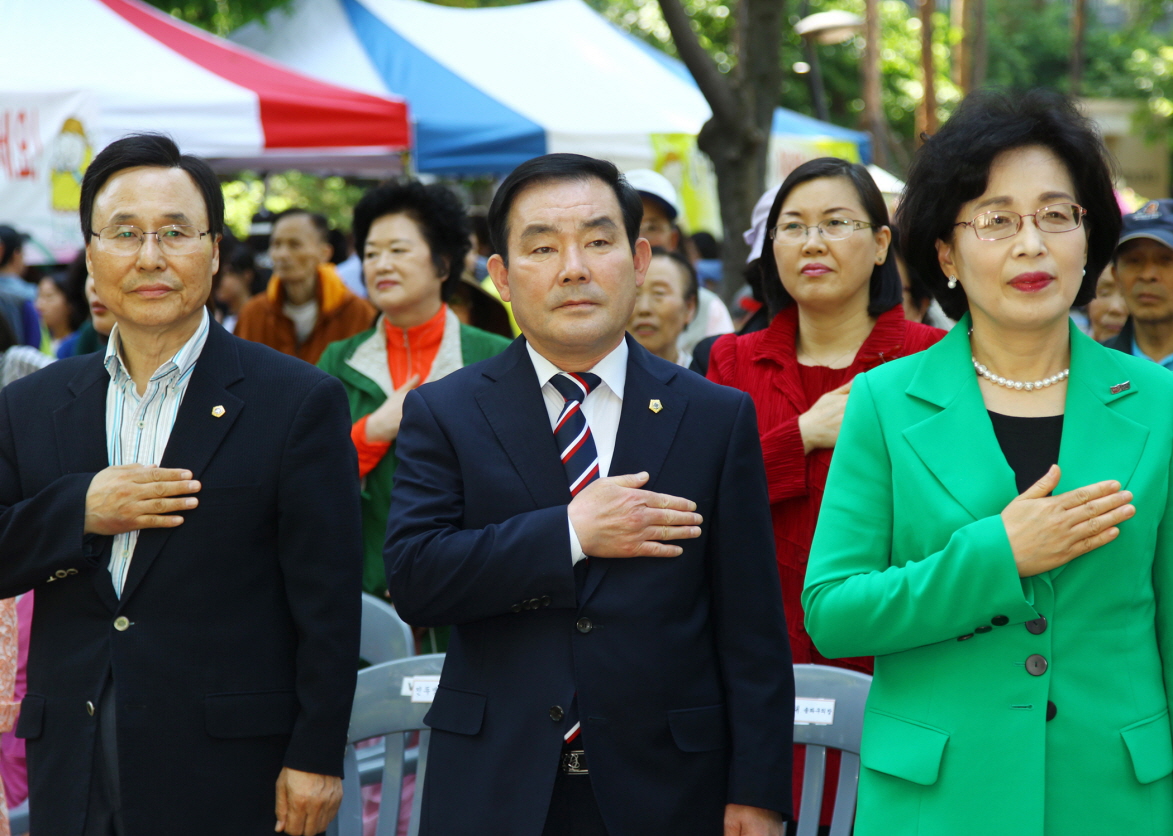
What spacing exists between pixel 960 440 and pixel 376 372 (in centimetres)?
279

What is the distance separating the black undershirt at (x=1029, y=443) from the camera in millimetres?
2148

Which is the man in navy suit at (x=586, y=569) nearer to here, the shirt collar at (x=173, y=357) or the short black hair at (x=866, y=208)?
the shirt collar at (x=173, y=357)

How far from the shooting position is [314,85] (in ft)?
22.5

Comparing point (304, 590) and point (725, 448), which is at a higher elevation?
point (725, 448)

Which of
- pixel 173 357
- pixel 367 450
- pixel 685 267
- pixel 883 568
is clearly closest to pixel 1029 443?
pixel 883 568

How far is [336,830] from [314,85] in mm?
4925

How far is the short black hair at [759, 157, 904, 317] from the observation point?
3393 mm

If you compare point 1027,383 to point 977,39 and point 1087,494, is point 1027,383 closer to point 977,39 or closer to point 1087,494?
point 1087,494

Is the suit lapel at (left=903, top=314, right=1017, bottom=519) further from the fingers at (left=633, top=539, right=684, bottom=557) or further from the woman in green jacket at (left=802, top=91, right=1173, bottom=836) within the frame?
the fingers at (left=633, top=539, right=684, bottom=557)

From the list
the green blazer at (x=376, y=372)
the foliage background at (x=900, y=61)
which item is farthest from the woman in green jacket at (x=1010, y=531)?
the foliage background at (x=900, y=61)

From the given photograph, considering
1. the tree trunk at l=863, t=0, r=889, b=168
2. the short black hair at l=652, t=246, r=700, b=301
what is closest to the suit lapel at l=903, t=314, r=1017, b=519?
the short black hair at l=652, t=246, r=700, b=301

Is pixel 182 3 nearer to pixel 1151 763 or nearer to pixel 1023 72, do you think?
pixel 1151 763

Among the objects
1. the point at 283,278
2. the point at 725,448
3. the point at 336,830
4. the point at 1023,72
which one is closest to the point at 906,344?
the point at 725,448

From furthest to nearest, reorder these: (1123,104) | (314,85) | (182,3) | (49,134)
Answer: (1123,104) → (182,3) → (314,85) → (49,134)
